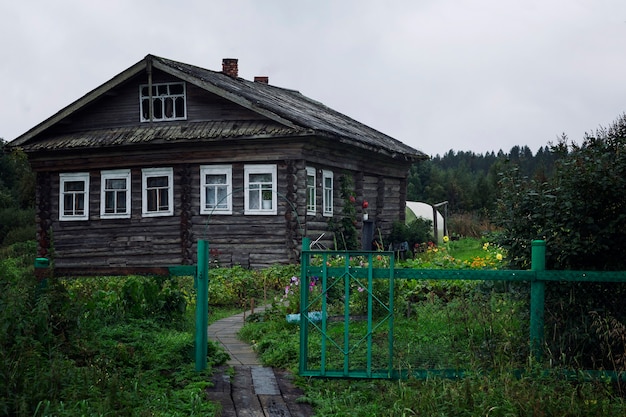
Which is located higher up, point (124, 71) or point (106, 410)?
point (124, 71)

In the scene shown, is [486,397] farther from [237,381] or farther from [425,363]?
[237,381]

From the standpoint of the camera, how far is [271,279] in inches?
698

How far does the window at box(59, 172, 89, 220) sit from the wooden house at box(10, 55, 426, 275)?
29 millimetres

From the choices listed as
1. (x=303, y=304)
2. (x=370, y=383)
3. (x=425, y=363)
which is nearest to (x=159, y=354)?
(x=303, y=304)

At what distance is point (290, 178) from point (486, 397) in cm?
1447

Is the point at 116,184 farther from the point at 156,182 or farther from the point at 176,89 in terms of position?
the point at 176,89

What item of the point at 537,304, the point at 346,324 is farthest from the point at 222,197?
the point at 537,304

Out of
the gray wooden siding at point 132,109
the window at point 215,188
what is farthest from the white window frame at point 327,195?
the gray wooden siding at point 132,109

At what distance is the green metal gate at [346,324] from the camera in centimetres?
741

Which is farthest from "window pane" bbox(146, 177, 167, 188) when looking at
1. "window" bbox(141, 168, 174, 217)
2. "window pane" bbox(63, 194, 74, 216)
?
"window pane" bbox(63, 194, 74, 216)

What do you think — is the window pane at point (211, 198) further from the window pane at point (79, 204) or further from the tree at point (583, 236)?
the tree at point (583, 236)

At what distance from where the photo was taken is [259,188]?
68.3 feet

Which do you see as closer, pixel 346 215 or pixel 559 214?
pixel 559 214

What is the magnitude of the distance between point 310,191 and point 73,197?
7192 mm
